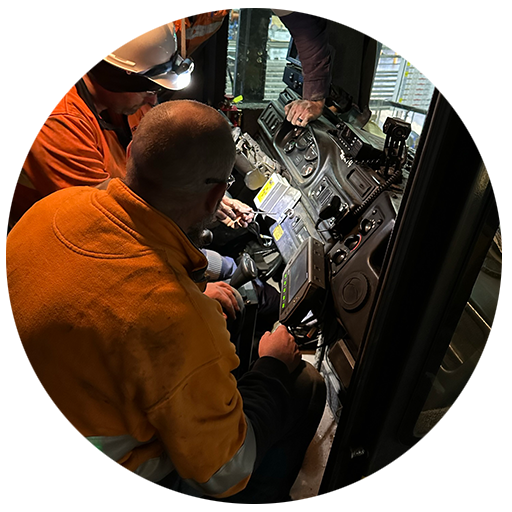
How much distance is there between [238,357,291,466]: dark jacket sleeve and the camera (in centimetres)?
167

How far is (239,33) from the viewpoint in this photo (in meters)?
4.91

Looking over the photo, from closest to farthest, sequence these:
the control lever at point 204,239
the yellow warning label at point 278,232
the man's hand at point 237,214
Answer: the control lever at point 204,239
the man's hand at point 237,214
the yellow warning label at point 278,232

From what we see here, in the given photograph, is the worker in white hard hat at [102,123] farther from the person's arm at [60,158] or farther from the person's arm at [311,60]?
the person's arm at [311,60]

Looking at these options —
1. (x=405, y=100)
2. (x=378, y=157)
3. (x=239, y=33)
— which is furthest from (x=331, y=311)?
(x=239, y=33)

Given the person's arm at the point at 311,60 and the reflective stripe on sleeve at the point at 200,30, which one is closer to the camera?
the reflective stripe on sleeve at the point at 200,30

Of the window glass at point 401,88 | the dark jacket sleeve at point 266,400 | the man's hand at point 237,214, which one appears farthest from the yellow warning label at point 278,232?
the window glass at point 401,88

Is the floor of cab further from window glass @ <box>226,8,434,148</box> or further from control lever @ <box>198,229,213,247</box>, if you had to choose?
window glass @ <box>226,8,434,148</box>

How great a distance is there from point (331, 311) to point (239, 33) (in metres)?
3.75

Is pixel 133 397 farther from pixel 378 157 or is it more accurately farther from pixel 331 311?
pixel 378 157

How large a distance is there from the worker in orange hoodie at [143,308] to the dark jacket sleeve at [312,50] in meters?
2.43

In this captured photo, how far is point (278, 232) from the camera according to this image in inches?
141

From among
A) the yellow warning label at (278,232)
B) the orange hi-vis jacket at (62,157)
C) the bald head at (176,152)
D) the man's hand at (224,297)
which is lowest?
the yellow warning label at (278,232)

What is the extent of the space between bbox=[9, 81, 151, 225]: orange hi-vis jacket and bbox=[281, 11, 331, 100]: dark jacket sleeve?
1994mm

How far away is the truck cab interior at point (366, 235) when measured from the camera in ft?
4.56
